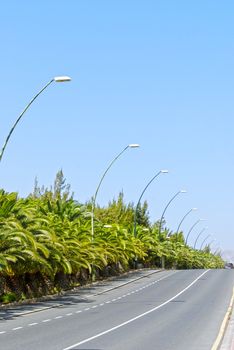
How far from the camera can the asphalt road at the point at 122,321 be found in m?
17.4

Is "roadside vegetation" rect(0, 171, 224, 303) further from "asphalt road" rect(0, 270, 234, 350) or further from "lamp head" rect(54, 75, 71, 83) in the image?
"lamp head" rect(54, 75, 71, 83)

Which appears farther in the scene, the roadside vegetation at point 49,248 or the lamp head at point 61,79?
the roadside vegetation at point 49,248

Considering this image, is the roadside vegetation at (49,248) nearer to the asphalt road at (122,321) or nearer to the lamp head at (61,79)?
the asphalt road at (122,321)

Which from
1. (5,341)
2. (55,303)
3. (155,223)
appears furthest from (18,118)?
(155,223)

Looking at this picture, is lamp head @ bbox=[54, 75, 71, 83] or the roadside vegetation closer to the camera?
lamp head @ bbox=[54, 75, 71, 83]

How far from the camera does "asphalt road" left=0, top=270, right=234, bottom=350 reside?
686 inches

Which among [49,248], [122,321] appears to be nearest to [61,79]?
[122,321]

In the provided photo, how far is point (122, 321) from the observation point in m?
24.4

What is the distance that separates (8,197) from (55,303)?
5307 mm

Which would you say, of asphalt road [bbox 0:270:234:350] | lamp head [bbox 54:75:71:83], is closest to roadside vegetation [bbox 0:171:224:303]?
asphalt road [bbox 0:270:234:350]

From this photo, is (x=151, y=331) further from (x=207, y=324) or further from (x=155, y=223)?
(x=155, y=223)

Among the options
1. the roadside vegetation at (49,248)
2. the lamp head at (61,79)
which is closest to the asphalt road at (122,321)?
the roadside vegetation at (49,248)

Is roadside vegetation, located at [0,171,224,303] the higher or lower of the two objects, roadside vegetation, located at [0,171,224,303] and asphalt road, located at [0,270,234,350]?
the higher

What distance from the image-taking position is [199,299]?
117 ft
